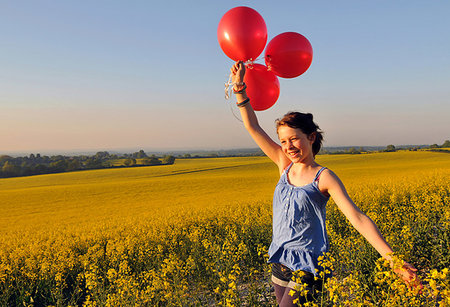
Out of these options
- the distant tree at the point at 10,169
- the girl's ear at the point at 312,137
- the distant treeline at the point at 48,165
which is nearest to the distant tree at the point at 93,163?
the distant treeline at the point at 48,165

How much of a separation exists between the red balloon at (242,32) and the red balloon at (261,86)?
6.4 inches

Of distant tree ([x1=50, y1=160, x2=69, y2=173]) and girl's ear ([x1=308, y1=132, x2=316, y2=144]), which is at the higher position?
girl's ear ([x1=308, y1=132, x2=316, y2=144])

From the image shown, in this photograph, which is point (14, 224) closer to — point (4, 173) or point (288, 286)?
point (288, 286)

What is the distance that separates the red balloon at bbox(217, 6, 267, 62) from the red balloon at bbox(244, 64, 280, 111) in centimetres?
16

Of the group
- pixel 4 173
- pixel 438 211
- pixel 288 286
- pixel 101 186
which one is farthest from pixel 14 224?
pixel 4 173

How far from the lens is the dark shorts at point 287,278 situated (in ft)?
5.29

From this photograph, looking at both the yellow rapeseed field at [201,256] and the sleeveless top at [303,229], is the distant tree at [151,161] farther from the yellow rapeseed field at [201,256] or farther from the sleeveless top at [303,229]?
the sleeveless top at [303,229]

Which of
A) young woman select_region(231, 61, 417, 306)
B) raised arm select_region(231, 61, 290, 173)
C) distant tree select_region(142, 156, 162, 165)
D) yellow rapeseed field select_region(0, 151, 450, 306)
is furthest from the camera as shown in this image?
distant tree select_region(142, 156, 162, 165)

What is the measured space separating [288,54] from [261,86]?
1.27 ft

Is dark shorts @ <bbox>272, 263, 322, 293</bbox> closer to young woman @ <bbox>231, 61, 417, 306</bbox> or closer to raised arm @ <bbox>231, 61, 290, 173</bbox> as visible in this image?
young woman @ <bbox>231, 61, 417, 306</bbox>

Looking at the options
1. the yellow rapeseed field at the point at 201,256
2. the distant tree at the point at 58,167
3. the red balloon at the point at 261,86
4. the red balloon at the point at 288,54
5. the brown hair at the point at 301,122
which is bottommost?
the yellow rapeseed field at the point at 201,256

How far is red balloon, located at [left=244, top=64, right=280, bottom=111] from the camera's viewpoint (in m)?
2.60

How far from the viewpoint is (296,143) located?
5.49ft

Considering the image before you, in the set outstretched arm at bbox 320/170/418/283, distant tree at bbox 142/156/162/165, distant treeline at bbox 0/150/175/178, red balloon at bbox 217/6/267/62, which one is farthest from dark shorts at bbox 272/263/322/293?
distant tree at bbox 142/156/162/165
